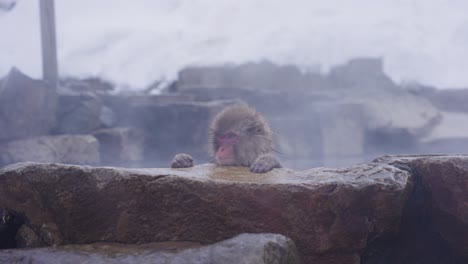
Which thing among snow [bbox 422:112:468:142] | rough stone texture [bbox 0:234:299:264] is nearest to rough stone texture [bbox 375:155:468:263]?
rough stone texture [bbox 0:234:299:264]

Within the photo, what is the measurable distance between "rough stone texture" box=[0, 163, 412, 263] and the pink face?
1124mm

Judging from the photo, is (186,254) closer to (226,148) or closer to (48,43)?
(226,148)

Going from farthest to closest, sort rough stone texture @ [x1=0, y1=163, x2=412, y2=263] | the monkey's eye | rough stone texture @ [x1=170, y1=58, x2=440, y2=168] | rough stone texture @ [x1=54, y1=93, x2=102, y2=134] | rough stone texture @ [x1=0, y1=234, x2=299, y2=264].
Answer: rough stone texture @ [x1=170, y1=58, x2=440, y2=168] < rough stone texture @ [x1=54, y1=93, x2=102, y2=134] < the monkey's eye < rough stone texture @ [x1=0, y1=163, x2=412, y2=263] < rough stone texture @ [x1=0, y1=234, x2=299, y2=264]

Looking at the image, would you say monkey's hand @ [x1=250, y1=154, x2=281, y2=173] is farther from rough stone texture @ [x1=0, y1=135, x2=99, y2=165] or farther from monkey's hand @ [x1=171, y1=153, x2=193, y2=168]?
rough stone texture @ [x1=0, y1=135, x2=99, y2=165]

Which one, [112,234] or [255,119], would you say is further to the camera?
[255,119]

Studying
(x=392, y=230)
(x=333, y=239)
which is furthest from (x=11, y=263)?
(x=392, y=230)

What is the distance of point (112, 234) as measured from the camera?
2322mm

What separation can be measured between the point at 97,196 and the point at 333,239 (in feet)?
3.36

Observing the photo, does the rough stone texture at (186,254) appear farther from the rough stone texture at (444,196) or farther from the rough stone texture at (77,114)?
the rough stone texture at (77,114)

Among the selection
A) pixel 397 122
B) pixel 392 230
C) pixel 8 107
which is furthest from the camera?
pixel 397 122

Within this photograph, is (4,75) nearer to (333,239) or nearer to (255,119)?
(255,119)

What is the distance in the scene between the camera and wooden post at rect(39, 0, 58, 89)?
6754 mm

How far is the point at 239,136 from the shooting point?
364cm

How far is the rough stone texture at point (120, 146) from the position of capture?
7.14 metres
